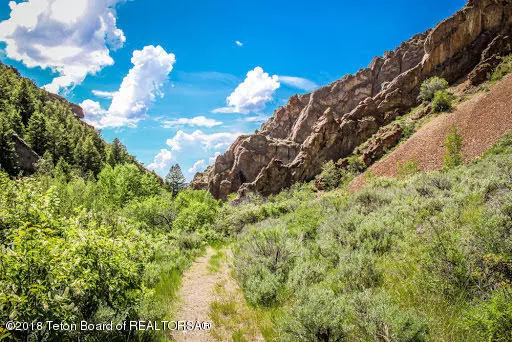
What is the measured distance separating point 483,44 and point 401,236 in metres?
66.3

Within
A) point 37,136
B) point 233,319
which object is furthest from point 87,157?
point 233,319

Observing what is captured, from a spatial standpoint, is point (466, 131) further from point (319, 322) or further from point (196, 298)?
point (319, 322)

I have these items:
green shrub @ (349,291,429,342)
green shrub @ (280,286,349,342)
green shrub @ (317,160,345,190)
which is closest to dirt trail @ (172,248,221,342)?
green shrub @ (280,286,349,342)

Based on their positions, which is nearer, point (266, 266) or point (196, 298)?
point (266, 266)

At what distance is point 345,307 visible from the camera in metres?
4.29

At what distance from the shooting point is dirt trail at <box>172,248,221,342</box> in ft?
19.4

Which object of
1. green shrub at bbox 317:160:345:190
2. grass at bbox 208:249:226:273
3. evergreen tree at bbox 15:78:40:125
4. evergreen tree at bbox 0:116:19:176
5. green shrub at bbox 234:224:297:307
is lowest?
grass at bbox 208:249:226:273

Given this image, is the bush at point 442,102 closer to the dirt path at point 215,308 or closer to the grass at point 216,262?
the grass at point 216,262

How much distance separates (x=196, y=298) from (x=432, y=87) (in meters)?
59.9

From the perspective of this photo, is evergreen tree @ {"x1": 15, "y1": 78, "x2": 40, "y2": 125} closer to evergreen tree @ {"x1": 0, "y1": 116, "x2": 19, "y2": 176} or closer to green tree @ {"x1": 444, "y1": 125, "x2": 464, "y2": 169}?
evergreen tree @ {"x1": 0, "y1": 116, "x2": 19, "y2": 176}

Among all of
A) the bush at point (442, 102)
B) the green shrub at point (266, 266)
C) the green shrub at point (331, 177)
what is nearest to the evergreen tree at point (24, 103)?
the green shrub at point (331, 177)

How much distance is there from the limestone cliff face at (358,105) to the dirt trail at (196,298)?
51312mm

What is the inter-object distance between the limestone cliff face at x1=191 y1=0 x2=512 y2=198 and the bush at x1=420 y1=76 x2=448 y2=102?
→ 434cm

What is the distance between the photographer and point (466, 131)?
32250 mm
